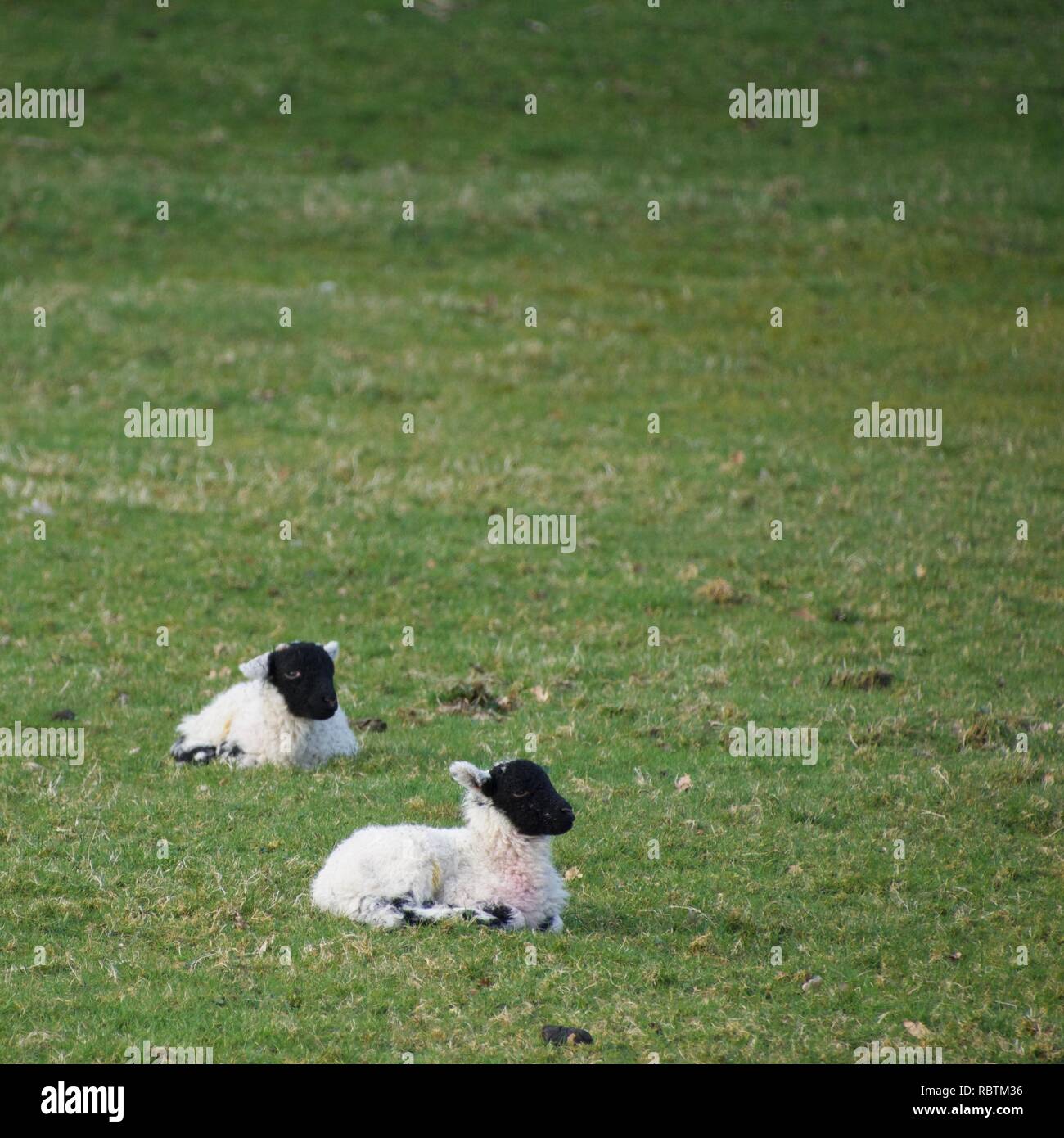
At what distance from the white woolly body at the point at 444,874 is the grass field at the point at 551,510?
1.14 feet

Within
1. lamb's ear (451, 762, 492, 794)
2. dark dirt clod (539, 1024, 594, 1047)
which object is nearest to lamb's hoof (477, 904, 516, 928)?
lamb's ear (451, 762, 492, 794)

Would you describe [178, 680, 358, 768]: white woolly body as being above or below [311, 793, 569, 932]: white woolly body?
above

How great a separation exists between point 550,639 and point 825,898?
715 cm

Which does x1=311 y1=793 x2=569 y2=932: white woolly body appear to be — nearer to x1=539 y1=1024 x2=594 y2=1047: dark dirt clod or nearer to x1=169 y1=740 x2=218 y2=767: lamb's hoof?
x1=539 y1=1024 x2=594 y2=1047: dark dirt clod

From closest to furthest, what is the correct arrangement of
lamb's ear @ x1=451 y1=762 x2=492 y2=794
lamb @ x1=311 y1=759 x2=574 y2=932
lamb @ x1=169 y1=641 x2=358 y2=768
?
1. lamb @ x1=311 y1=759 x2=574 y2=932
2. lamb's ear @ x1=451 y1=762 x2=492 y2=794
3. lamb @ x1=169 y1=641 x2=358 y2=768

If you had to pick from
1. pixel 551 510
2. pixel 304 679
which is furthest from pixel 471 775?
pixel 551 510

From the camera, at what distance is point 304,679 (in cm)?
1348

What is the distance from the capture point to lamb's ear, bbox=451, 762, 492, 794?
412 inches

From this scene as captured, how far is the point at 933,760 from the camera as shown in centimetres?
1423

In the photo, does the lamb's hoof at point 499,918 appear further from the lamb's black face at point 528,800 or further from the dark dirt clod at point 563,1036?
the dark dirt clod at point 563,1036

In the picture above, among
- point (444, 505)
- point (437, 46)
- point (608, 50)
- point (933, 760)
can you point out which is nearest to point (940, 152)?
point (608, 50)

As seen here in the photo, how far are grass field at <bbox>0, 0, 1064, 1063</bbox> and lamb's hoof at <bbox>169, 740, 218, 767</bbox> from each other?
212 mm

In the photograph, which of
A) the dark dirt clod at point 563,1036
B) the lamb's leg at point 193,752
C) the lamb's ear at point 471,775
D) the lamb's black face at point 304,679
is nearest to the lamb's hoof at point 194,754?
the lamb's leg at point 193,752

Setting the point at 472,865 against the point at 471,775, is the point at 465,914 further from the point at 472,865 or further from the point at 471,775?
the point at 471,775
